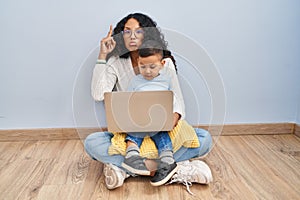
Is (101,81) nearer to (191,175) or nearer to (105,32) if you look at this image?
(105,32)

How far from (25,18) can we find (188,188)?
96 cm

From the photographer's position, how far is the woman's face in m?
1.16

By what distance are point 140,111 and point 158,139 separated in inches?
4.8

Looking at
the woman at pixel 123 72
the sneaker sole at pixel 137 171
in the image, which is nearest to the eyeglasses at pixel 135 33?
the woman at pixel 123 72

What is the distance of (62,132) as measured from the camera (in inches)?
57.9

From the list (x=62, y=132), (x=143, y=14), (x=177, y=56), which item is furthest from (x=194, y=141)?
(x=62, y=132)

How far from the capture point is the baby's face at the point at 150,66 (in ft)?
3.59

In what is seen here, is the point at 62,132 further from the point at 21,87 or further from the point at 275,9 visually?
the point at 275,9

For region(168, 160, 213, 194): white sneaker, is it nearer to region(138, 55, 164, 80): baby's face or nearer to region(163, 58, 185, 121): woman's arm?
region(163, 58, 185, 121): woman's arm

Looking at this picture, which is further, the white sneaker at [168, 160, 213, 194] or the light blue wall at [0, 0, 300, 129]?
the light blue wall at [0, 0, 300, 129]

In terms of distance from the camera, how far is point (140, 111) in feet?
3.55

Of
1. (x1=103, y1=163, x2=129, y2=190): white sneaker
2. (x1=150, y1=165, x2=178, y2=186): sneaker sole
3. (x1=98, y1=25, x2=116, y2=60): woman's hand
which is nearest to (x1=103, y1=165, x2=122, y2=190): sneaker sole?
(x1=103, y1=163, x2=129, y2=190): white sneaker

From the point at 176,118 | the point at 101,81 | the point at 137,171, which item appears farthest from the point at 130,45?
the point at 137,171

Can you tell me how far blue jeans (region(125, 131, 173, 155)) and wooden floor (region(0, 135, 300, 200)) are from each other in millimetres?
124
